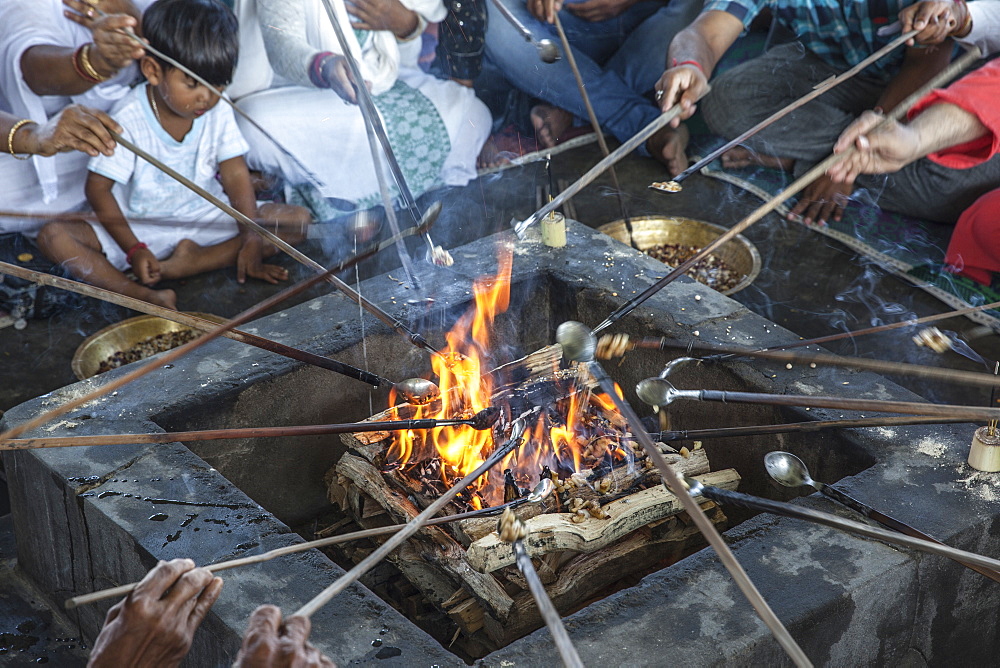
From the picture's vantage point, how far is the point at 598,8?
6.17 m

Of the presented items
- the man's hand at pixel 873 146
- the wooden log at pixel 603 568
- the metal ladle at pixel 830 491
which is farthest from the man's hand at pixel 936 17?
the wooden log at pixel 603 568

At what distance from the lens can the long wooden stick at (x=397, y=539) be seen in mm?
1535

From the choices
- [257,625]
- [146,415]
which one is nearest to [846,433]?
[257,625]

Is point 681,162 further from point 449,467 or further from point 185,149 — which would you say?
point 449,467

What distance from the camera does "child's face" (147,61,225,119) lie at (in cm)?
412

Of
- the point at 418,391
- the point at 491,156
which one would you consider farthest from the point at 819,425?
the point at 491,156

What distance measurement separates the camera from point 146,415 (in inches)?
103

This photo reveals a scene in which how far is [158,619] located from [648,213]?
4114mm

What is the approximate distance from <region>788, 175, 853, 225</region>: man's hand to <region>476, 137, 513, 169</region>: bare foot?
175 centimetres

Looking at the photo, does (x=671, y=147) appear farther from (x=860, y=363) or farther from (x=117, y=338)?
(x=860, y=363)

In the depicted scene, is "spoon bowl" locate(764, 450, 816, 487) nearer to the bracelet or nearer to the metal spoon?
the metal spoon

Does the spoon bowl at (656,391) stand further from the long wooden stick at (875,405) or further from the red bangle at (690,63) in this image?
the red bangle at (690,63)

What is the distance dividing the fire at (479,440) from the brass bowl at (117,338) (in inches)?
49.1

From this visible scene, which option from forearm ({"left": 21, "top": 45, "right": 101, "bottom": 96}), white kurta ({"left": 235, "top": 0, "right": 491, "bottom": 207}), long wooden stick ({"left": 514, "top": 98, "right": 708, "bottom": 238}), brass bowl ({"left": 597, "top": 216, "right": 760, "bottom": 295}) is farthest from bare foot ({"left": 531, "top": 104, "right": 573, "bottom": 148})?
forearm ({"left": 21, "top": 45, "right": 101, "bottom": 96})
